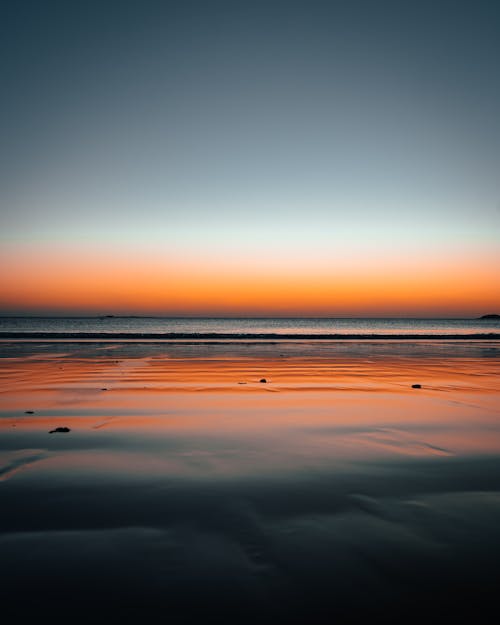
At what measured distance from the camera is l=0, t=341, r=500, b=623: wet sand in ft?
8.45

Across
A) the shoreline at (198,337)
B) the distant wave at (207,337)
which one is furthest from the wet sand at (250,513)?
the distant wave at (207,337)

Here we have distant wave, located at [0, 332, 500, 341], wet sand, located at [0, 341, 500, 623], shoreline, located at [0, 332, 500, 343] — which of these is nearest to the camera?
wet sand, located at [0, 341, 500, 623]

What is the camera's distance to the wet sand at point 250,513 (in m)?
2.57

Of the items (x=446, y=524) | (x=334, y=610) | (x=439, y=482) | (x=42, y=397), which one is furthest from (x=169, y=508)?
(x=42, y=397)

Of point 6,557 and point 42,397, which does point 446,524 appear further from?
point 42,397

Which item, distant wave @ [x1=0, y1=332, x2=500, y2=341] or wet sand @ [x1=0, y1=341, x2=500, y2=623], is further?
distant wave @ [x1=0, y1=332, x2=500, y2=341]

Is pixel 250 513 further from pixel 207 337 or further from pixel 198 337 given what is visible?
pixel 198 337

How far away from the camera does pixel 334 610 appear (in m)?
2.48

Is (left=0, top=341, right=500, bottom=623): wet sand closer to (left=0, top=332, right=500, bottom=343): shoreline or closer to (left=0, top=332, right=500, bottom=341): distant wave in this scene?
(left=0, top=332, right=500, bottom=343): shoreline

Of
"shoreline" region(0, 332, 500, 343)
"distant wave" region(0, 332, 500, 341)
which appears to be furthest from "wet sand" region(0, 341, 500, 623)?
"distant wave" region(0, 332, 500, 341)

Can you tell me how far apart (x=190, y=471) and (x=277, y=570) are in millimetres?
1965

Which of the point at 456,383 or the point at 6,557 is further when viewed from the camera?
the point at 456,383

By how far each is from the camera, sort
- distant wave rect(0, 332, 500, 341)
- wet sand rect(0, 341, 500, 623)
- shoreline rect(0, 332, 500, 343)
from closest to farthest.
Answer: wet sand rect(0, 341, 500, 623), shoreline rect(0, 332, 500, 343), distant wave rect(0, 332, 500, 341)

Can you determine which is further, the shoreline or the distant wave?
the distant wave
